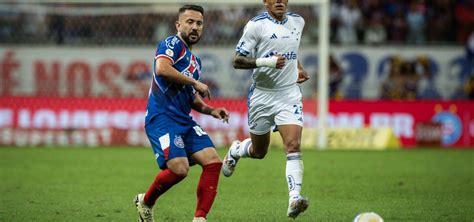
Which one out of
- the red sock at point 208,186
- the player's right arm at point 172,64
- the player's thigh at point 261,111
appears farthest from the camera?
the player's thigh at point 261,111

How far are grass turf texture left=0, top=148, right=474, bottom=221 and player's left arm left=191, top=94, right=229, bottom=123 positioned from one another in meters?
1.34

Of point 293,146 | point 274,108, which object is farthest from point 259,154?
point 293,146

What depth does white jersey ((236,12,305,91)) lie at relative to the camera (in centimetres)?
973

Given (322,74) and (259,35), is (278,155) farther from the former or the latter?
(259,35)

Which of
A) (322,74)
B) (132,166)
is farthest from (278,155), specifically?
(132,166)

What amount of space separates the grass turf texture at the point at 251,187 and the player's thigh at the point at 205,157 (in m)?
1.11

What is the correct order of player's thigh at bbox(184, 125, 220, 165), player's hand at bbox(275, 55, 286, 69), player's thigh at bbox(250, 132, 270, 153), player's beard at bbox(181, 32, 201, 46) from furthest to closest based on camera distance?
player's thigh at bbox(250, 132, 270, 153)
player's hand at bbox(275, 55, 286, 69)
player's beard at bbox(181, 32, 201, 46)
player's thigh at bbox(184, 125, 220, 165)

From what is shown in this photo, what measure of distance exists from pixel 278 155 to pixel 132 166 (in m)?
4.35

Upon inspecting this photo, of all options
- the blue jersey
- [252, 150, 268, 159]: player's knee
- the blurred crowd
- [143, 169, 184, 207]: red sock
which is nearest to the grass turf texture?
[252, 150, 268, 159]: player's knee

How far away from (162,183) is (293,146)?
1.73 meters

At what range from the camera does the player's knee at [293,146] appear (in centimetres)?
946

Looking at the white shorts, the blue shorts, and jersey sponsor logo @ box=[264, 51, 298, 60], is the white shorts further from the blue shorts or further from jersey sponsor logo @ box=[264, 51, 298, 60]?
the blue shorts

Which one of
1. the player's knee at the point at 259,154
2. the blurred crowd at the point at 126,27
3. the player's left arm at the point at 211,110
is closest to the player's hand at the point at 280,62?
the player's left arm at the point at 211,110

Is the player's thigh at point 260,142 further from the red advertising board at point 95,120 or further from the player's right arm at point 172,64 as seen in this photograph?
the red advertising board at point 95,120
